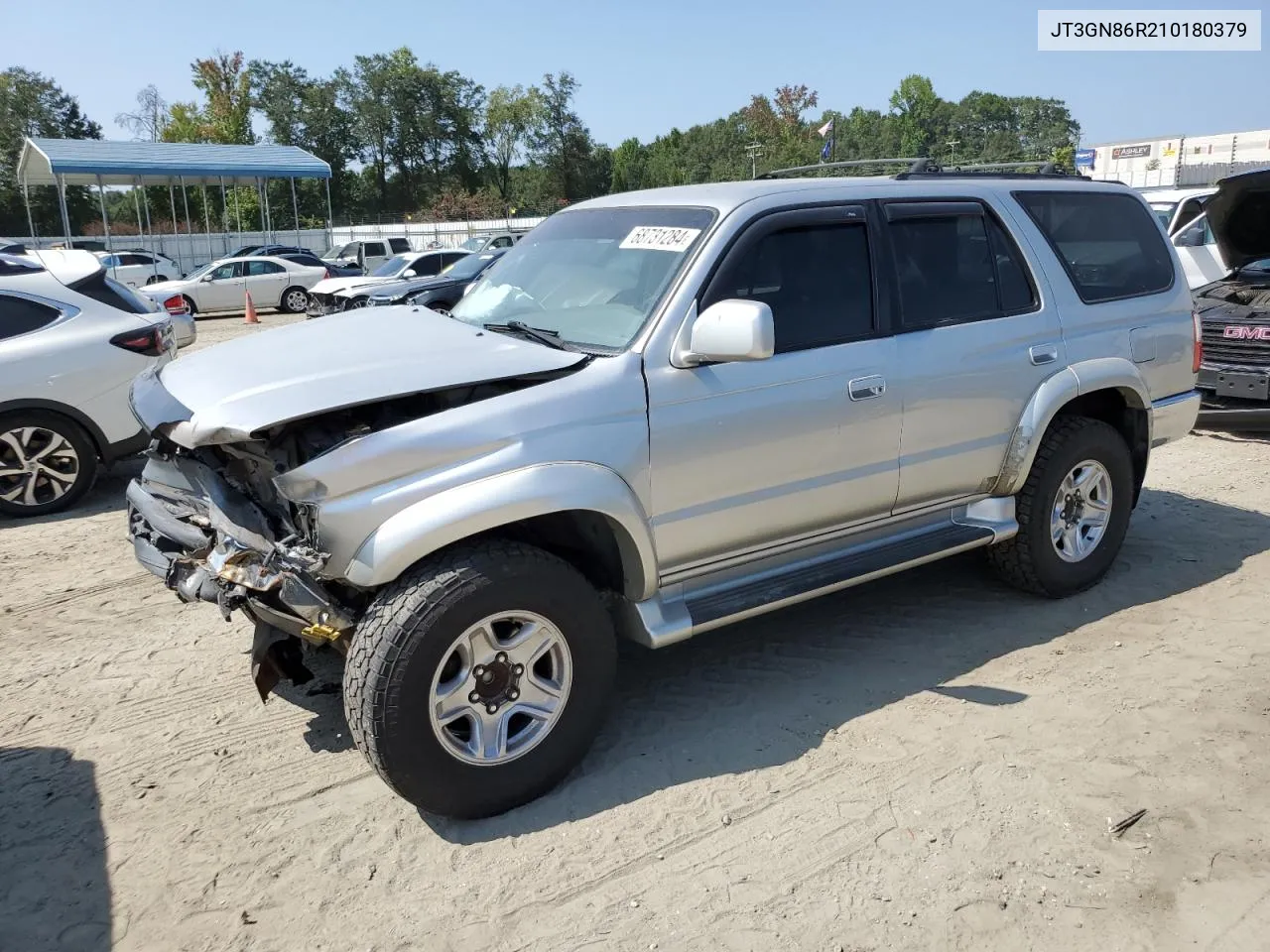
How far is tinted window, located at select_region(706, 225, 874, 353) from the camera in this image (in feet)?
12.4

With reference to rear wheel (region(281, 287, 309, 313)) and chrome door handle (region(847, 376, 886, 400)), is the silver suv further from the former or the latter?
rear wheel (region(281, 287, 309, 313))

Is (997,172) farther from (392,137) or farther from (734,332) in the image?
(392,137)

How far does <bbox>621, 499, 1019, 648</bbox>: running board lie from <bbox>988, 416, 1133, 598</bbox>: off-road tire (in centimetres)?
17

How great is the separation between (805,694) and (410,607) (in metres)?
1.82

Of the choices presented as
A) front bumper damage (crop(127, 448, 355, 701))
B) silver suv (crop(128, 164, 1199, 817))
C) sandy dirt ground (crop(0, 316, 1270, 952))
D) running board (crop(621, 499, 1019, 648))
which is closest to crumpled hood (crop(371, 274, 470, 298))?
sandy dirt ground (crop(0, 316, 1270, 952))

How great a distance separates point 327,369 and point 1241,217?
7.73 meters

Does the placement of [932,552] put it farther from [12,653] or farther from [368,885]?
[12,653]

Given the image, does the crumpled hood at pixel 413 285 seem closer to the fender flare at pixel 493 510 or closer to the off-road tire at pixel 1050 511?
the off-road tire at pixel 1050 511

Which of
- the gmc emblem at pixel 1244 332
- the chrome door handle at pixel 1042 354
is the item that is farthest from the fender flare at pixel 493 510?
the gmc emblem at pixel 1244 332

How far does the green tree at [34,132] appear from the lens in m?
51.5

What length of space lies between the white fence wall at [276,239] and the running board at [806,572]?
30624 mm

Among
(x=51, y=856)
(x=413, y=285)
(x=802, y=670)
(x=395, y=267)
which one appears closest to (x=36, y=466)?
(x=51, y=856)

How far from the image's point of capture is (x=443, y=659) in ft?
10.0

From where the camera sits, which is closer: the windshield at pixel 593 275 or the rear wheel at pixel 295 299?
the windshield at pixel 593 275
